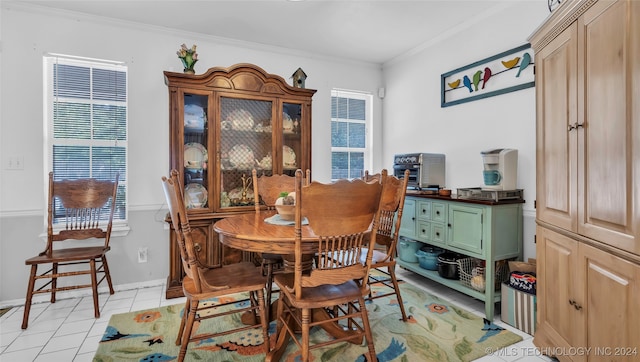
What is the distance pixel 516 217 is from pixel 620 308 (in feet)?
4.26

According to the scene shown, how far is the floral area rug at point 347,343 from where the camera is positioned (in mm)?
1912

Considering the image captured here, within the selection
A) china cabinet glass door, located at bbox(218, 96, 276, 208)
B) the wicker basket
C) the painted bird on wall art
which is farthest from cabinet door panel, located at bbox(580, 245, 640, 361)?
china cabinet glass door, located at bbox(218, 96, 276, 208)

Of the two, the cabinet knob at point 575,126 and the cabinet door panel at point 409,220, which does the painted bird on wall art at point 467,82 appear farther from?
the cabinet knob at point 575,126

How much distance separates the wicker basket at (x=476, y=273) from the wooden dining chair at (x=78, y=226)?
299 cm

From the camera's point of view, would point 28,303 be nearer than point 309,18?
Yes

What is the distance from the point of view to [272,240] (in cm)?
162

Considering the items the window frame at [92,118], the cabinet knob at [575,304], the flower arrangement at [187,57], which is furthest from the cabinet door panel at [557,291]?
the window frame at [92,118]

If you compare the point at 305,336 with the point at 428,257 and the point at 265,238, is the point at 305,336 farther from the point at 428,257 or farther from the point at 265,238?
the point at 428,257

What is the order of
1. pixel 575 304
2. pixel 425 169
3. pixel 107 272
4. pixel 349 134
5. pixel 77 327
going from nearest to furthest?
1. pixel 575 304
2. pixel 77 327
3. pixel 107 272
4. pixel 425 169
5. pixel 349 134

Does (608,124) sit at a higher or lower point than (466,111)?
lower

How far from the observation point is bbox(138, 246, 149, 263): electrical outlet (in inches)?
123

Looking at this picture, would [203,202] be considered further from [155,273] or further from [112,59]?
[112,59]

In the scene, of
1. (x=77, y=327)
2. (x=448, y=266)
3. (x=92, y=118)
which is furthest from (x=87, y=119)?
(x=448, y=266)

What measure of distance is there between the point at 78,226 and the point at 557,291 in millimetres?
3732
